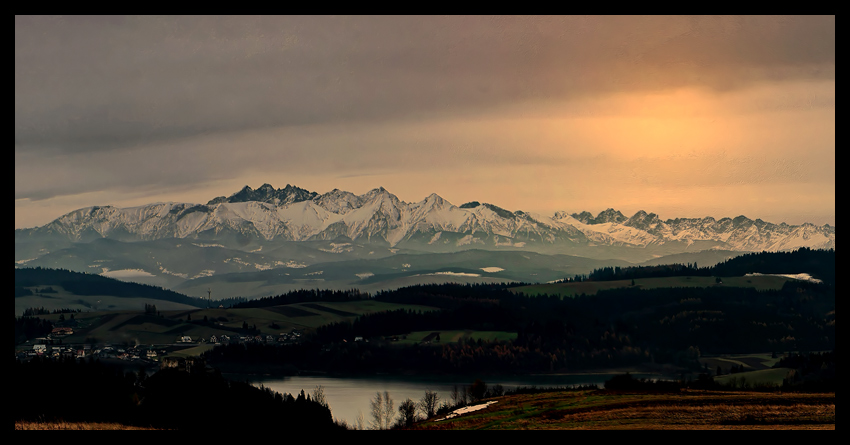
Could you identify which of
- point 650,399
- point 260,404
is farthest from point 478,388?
point 650,399

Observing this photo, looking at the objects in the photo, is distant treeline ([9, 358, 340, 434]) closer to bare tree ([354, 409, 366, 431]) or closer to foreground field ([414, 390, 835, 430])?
bare tree ([354, 409, 366, 431])

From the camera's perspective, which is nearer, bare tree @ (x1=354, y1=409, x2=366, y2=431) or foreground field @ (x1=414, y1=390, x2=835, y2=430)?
foreground field @ (x1=414, y1=390, x2=835, y2=430)

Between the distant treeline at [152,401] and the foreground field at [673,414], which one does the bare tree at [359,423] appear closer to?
the distant treeline at [152,401]

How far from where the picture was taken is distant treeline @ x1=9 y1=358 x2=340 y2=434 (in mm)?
92438

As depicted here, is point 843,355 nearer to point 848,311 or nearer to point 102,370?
point 848,311

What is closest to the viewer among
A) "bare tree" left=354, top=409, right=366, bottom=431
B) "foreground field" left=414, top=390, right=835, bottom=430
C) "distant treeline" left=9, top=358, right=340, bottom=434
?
"foreground field" left=414, top=390, right=835, bottom=430

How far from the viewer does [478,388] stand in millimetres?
183750

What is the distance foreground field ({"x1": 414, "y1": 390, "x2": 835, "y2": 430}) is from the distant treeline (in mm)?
24729

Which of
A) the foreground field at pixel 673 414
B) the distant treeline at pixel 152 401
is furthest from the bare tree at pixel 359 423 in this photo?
the foreground field at pixel 673 414

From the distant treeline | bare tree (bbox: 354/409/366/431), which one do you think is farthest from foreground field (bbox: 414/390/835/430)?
bare tree (bbox: 354/409/366/431)

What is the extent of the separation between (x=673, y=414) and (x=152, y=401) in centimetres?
6451

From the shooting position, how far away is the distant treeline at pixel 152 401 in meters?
92.4

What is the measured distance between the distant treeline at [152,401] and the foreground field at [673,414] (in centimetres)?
2473
